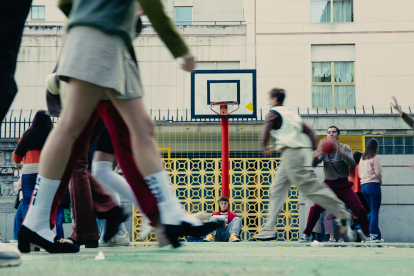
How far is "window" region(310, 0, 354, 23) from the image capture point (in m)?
16.8

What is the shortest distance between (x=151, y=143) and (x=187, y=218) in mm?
471

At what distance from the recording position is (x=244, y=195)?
37.0 feet

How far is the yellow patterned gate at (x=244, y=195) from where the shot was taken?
36.8ft

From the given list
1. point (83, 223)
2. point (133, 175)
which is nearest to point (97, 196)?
point (83, 223)

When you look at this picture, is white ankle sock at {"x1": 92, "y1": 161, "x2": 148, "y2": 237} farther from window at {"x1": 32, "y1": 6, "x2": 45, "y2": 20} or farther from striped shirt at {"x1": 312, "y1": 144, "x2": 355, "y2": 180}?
window at {"x1": 32, "y1": 6, "x2": 45, "y2": 20}

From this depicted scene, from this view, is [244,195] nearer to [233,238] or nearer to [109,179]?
[233,238]

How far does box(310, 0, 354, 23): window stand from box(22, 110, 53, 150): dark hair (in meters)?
13.5

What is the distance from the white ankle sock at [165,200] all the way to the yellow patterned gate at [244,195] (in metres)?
8.45

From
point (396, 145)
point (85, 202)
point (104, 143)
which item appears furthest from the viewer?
point (396, 145)

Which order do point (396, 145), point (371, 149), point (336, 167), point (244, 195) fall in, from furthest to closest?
point (396, 145), point (244, 195), point (371, 149), point (336, 167)

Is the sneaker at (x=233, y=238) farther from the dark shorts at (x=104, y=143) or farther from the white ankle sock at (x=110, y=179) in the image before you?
the dark shorts at (x=104, y=143)

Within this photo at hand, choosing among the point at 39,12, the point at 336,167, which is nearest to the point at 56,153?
the point at 336,167

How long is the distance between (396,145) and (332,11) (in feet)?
19.9

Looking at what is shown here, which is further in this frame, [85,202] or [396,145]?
[396,145]
